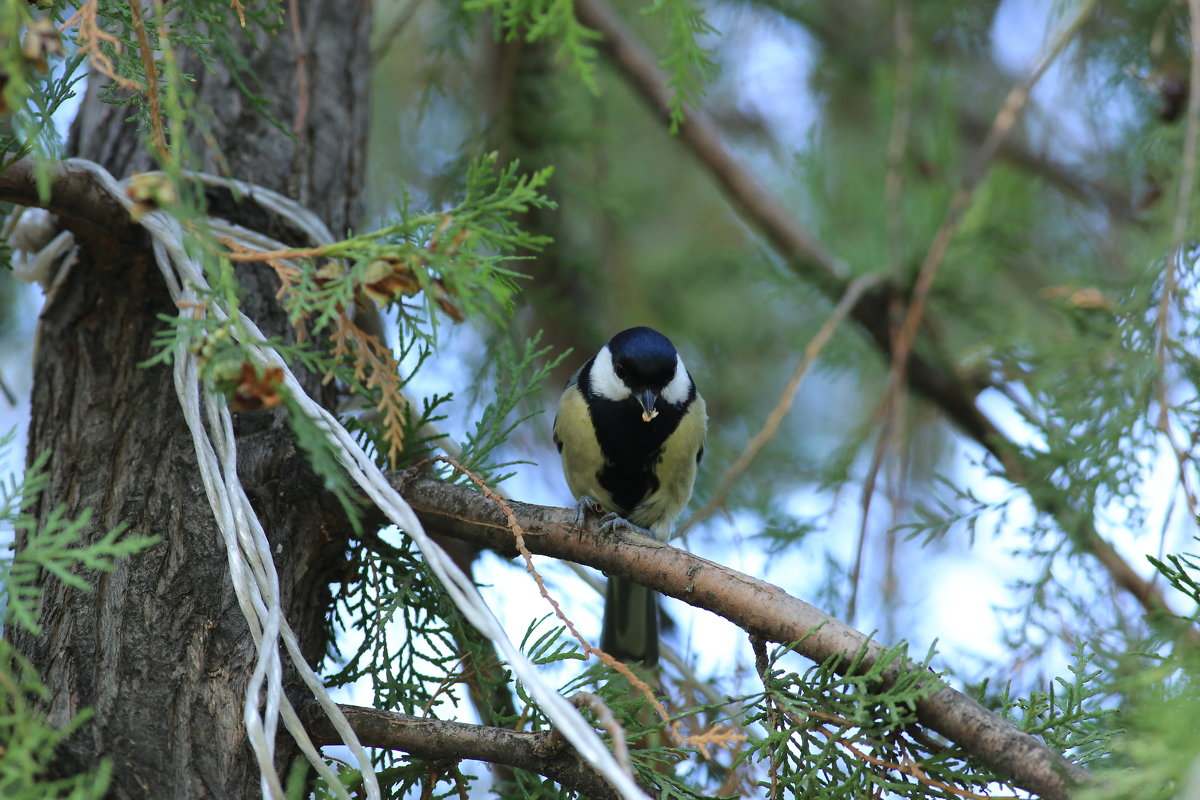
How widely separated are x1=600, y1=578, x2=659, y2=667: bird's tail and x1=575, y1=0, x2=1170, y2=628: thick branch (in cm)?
123

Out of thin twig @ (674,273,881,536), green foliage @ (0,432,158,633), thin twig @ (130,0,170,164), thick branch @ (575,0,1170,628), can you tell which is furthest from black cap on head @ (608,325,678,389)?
green foliage @ (0,432,158,633)

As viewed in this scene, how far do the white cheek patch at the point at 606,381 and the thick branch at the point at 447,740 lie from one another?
47.6 inches

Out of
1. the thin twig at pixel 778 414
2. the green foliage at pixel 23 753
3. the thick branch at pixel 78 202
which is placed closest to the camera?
the green foliage at pixel 23 753

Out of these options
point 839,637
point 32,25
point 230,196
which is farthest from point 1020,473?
point 32,25

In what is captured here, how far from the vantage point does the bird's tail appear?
2760 mm

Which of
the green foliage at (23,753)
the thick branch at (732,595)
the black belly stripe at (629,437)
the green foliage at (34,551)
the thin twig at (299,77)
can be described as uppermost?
the thin twig at (299,77)

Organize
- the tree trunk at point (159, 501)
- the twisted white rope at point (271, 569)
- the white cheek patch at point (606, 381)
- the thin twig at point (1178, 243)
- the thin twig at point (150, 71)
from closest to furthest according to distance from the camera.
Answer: the twisted white rope at point (271, 569), the thin twig at point (150, 71), the tree trunk at point (159, 501), the thin twig at point (1178, 243), the white cheek patch at point (606, 381)

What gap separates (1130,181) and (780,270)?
164cm

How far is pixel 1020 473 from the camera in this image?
106 inches

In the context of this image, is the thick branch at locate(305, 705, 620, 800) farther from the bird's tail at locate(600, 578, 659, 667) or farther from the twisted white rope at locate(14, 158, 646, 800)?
the bird's tail at locate(600, 578, 659, 667)

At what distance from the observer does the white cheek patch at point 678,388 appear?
2.67 m

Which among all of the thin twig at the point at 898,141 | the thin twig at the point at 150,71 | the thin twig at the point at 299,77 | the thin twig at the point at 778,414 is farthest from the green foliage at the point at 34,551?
the thin twig at the point at 898,141

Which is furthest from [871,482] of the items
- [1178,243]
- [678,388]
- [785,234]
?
[785,234]

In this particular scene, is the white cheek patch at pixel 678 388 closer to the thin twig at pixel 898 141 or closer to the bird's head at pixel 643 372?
the bird's head at pixel 643 372
